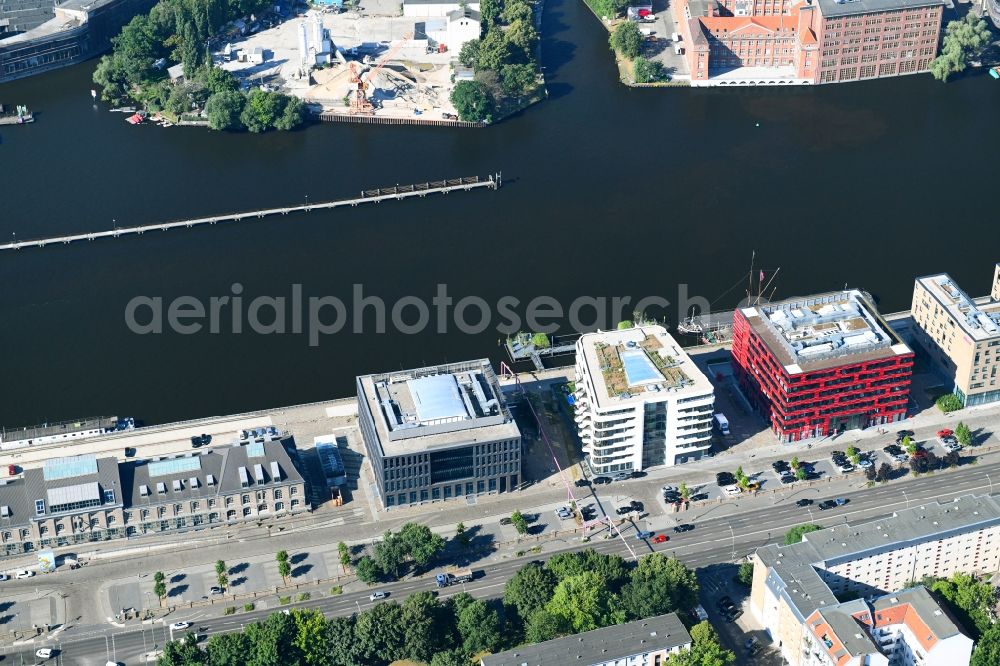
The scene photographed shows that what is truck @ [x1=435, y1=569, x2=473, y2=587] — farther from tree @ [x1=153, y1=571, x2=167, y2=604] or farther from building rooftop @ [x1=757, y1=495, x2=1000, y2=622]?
building rooftop @ [x1=757, y1=495, x2=1000, y2=622]

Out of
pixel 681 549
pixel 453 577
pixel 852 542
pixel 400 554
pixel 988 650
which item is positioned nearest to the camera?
pixel 988 650

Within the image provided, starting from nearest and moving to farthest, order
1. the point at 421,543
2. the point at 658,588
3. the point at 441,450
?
the point at 658,588, the point at 421,543, the point at 441,450

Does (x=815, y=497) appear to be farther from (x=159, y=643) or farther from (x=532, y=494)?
(x=159, y=643)

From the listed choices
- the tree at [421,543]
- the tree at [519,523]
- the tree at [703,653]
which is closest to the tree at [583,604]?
the tree at [703,653]

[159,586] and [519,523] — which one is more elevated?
[159,586]

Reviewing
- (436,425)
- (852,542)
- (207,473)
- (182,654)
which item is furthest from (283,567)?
(852,542)

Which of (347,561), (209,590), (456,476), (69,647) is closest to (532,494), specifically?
(456,476)

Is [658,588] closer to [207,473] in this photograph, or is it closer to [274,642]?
[274,642]

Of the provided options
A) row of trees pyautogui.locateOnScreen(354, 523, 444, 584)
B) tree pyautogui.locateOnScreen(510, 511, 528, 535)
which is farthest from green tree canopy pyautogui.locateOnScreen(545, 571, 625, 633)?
row of trees pyautogui.locateOnScreen(354, 523, 444, 584)
